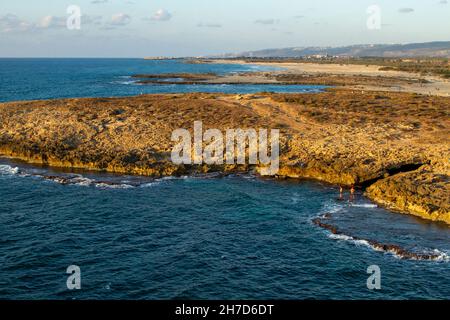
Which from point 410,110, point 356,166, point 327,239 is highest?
point 410,110

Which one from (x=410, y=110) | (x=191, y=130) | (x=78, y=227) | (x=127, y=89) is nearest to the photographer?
(x=78, y=227)

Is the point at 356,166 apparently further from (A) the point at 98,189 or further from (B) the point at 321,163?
(A) the point at 98,189

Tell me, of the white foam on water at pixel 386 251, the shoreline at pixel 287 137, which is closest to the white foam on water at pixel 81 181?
the shoreline at pixel 287 137

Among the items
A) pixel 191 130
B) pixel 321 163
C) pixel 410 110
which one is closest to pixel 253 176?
pixel 321 163

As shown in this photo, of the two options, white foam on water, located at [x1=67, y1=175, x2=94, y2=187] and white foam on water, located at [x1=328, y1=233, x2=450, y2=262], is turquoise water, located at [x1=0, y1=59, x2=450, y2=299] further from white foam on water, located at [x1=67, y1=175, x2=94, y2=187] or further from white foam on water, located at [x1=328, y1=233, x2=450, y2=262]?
white foam on water, located at [x1=67, y1=175, x2=94, y2=187]

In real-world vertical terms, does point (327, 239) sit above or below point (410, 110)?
below

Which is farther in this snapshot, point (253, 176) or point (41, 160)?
point (41, 160)
